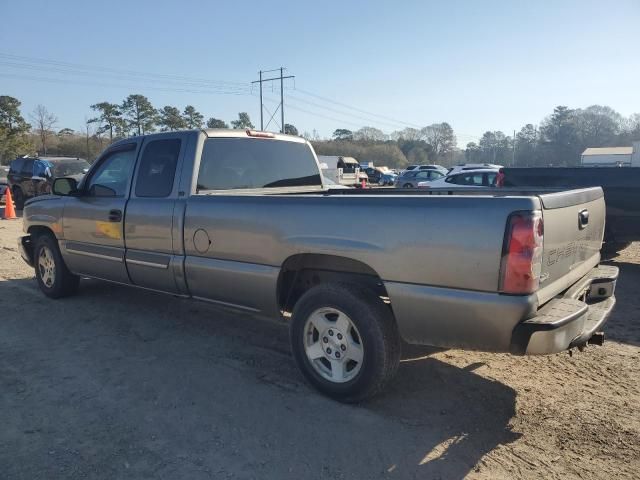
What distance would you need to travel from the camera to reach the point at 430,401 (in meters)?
3.52

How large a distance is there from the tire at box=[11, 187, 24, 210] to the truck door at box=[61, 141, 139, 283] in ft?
47.5

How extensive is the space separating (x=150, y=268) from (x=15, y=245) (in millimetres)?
7410

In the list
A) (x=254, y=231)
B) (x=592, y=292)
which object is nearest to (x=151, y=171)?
(x=254, y=231)

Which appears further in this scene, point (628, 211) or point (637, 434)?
point (628, 211)

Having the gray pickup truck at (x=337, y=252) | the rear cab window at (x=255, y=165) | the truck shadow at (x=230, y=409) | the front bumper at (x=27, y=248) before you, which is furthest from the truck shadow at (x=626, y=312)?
the front bumper at (x=27, y=248)

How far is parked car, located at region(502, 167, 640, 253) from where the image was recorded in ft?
25.3

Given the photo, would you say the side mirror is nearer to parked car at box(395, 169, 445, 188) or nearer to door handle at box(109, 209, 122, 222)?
door handle at box(109, 209, 122, 222)

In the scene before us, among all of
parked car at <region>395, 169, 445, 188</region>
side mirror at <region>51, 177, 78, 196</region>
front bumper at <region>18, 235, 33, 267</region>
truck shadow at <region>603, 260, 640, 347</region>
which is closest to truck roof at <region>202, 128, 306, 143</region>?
side mirror at <region>51, 177, 78, 196</region>

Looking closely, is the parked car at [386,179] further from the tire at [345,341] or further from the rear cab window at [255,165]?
the tire at [345,341]

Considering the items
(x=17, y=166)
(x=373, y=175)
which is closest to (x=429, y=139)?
(x=373, y=175)

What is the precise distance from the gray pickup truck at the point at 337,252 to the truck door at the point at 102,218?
2 centimetres

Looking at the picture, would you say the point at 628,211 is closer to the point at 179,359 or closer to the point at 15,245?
the point at 179,359

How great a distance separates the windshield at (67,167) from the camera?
16359 mm

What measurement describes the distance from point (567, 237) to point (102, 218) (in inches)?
175
